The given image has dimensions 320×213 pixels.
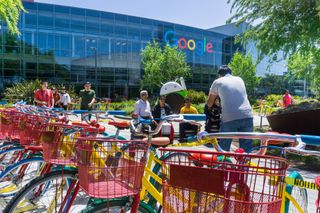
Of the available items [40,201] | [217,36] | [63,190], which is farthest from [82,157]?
[217,36]

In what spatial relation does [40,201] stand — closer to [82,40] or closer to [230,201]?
[230,201]

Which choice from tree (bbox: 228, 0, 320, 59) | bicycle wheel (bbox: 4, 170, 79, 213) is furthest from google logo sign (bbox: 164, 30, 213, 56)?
bicycle wheel (bbox: 4, 170, 79, 213)

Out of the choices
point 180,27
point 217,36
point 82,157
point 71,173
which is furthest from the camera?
point 217,36

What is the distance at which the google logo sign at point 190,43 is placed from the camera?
148ft

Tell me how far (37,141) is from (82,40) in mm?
36576

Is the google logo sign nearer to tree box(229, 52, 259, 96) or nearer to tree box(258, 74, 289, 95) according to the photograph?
tree box(229, 52, 259, 96)

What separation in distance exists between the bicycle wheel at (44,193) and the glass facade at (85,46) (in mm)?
33906

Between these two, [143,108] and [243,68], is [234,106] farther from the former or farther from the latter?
[243,68]

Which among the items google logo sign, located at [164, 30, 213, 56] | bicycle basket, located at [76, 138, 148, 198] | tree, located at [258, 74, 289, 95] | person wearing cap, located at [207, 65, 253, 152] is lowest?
bicycle basket, located at [76, 138, 148, 198]

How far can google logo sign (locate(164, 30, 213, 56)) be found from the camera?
45.2 meters

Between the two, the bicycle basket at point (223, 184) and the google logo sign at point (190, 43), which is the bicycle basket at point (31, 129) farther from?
the google logo sign at point (190, 43)

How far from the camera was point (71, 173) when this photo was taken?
118 inches

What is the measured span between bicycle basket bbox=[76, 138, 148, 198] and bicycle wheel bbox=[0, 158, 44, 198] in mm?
1394

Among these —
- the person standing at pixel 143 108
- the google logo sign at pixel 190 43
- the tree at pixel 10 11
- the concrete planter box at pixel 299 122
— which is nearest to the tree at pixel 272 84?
the google logo sign at pixel 190 43
